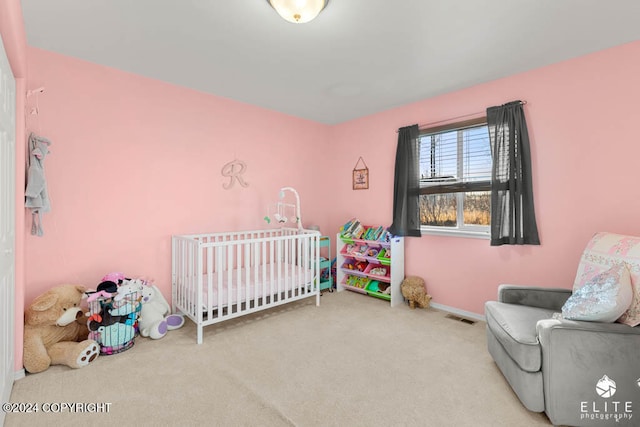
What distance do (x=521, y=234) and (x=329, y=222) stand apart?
249 cm

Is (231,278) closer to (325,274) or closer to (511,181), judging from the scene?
(325,274)

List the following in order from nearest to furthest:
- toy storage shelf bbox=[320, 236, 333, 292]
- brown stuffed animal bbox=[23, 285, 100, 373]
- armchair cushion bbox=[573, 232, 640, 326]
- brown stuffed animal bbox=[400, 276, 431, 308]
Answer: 1. armchair cushion bbox=[573, 232, 640, 326]
2. brown stuffed animal bbox=[23, 285, 100, 373]
3. brown stuffed animal bbox=[400, 276, 431, 308]
4. toy storage shelf bbox=[320, 236, 333, 292]

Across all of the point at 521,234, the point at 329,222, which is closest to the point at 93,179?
the point at 329,222

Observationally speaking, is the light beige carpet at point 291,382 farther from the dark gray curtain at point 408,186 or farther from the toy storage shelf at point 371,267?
the dark gray curtain at point 408,186

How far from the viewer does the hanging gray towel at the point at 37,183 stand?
2016 millimetres

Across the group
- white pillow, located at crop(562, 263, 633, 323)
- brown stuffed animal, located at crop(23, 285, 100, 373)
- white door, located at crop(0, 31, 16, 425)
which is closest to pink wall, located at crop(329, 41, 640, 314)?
white pillow, located at crop(562, 263, 633, 323)

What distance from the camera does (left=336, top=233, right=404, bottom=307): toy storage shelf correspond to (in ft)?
11.0

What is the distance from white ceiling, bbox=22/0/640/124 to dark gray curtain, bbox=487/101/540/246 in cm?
44

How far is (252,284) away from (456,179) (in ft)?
7.79

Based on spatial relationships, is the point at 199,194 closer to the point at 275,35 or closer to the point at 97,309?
the point at 97,309

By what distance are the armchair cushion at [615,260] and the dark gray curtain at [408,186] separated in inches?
59.3

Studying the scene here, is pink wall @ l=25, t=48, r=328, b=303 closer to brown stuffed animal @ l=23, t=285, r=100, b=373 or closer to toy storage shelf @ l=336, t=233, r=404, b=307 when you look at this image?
brown stuffed animal @ l=23, t=285, r=100, b=373

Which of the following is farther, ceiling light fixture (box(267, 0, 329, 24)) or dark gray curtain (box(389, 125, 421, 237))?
dark gray curtain (box(389, 125, 421, 237))

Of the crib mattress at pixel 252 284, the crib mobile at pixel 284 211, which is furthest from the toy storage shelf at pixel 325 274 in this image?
the crib mattress at pixel 252 284
